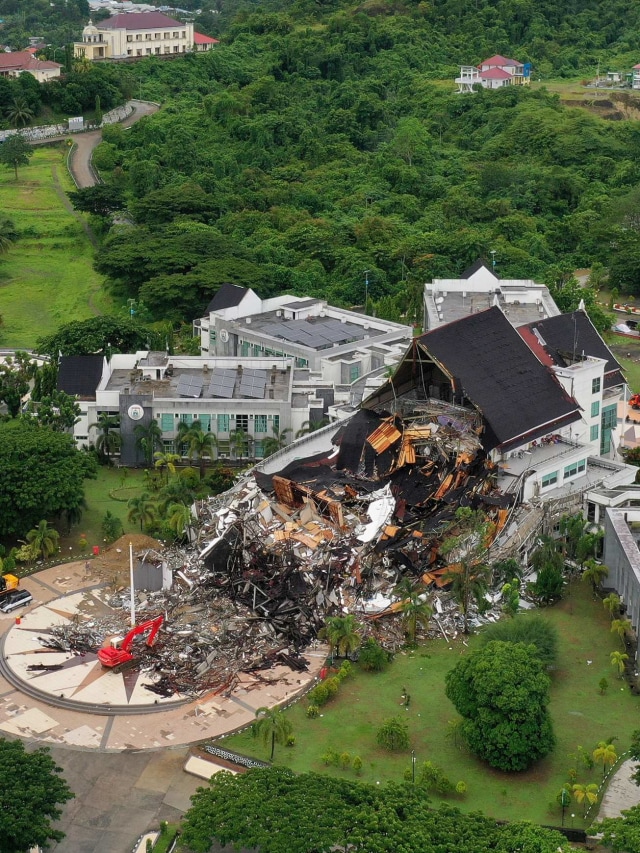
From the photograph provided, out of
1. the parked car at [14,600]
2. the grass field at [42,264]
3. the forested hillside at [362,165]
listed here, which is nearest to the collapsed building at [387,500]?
the parked car at [14,600]

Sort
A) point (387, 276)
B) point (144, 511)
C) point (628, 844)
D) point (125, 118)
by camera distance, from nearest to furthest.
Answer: point (628, 844) → point (144, 511) → point (387, 276) → point (125, 118)

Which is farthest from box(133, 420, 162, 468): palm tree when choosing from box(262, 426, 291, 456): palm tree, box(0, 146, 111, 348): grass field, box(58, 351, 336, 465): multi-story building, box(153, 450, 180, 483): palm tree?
box(0, 146, 111, 348): grass field

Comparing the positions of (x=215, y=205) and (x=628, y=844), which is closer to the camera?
(x=628, y=844)

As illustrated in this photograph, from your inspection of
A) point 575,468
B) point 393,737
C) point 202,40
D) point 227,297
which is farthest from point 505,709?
point 202,40

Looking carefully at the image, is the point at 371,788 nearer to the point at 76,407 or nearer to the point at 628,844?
the point at 628,844

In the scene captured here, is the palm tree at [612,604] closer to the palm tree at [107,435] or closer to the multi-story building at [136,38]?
the palm tree at [107,435]

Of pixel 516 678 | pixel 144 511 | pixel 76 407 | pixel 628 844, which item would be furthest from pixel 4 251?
pixel 628 844

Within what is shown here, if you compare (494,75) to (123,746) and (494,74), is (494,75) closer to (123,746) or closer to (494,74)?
(494,74)
